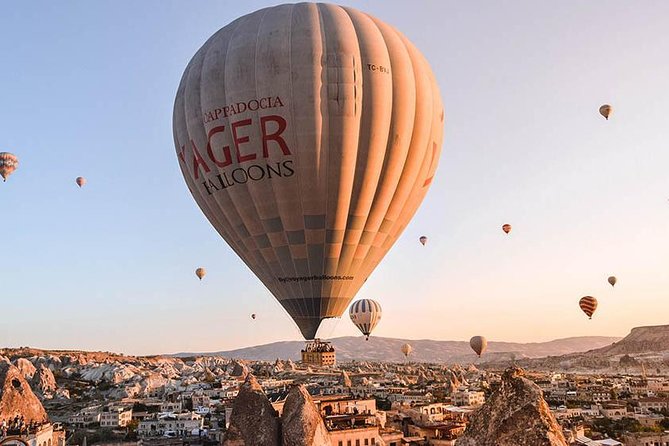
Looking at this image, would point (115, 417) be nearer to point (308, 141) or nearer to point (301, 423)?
point (301, 423)

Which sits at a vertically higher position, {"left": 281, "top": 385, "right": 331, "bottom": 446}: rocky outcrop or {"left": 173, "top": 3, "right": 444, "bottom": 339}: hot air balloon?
{"left": 173, "top": 3, "right": 444, "bottom": 339}: hot air balloon

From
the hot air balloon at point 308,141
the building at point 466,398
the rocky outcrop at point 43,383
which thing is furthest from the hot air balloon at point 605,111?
the rocky outcrop at point 43,383

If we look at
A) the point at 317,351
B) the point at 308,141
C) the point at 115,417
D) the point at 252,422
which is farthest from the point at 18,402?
the point at 308,141

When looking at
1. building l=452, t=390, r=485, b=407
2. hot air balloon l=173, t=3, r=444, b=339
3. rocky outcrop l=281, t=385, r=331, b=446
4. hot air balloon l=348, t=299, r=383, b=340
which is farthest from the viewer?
hot air balloon l=348, t=299, r=383, b=340

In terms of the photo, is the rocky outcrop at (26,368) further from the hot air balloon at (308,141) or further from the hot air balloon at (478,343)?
the hot air balloon at (308,141)

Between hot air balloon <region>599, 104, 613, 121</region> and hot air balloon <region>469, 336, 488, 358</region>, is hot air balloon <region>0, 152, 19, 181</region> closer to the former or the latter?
hot air balloon <region>599, 104, 613, 121</region>

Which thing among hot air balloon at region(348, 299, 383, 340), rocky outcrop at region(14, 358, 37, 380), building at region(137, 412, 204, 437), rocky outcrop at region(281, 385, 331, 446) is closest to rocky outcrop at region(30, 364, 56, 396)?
rocky outcrop at region(14, 358, 37, 380)

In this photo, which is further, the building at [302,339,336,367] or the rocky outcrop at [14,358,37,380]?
the rocky outcrop at [14,358,37,380]
